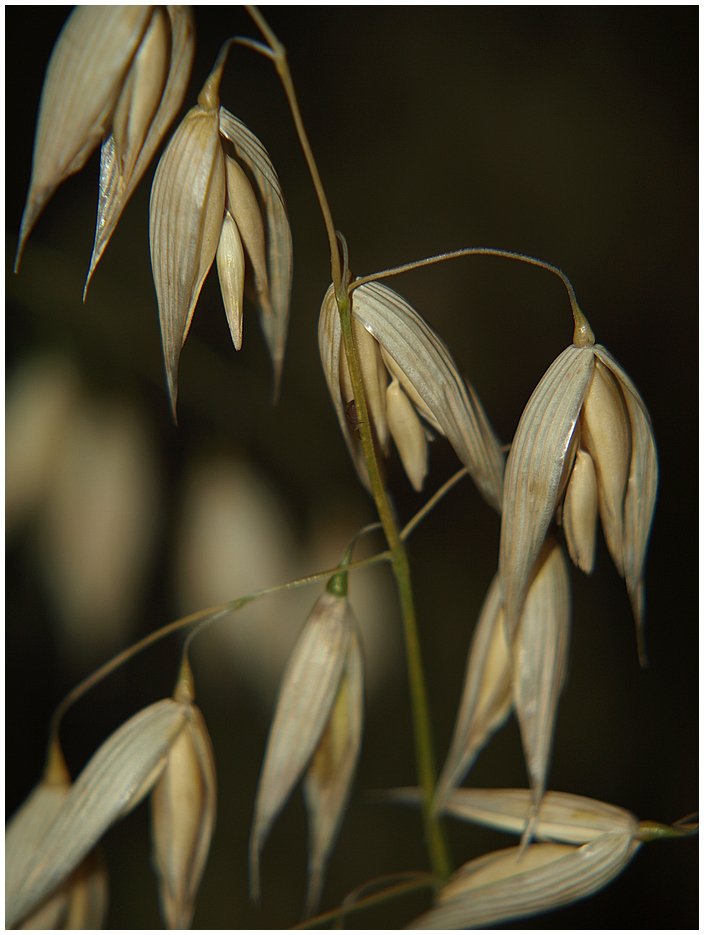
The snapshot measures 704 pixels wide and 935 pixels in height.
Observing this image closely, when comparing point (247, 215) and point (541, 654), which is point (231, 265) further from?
point (541, 654)

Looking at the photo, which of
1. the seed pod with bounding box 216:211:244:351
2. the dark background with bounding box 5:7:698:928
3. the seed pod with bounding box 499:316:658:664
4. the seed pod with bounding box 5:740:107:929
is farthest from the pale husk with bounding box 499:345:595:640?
the dark background with bounding box 5:7:698:928

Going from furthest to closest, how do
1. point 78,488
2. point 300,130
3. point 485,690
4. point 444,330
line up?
point 444,330
point 78,488
point 485,690
point 300,130

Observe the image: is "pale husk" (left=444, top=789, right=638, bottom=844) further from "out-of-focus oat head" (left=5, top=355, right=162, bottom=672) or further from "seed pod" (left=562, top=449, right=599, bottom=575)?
"out-of-focus oat head" (left=5, top=355, right=162, bottom=672)

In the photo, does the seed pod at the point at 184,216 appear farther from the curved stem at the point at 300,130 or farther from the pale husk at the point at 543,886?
the pale husk at the point at 543,886

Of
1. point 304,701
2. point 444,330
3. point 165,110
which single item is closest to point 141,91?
point 165,110

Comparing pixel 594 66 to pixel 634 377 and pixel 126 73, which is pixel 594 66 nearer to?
A: pixel 634 377

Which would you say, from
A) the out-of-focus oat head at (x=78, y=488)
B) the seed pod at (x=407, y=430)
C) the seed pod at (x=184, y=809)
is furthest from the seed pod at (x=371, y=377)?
the out-of-focus oat head at (x=78, y=488)

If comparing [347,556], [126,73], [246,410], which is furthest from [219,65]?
[246,410]

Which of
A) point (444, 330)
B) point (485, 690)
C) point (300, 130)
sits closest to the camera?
point (300, 130)
